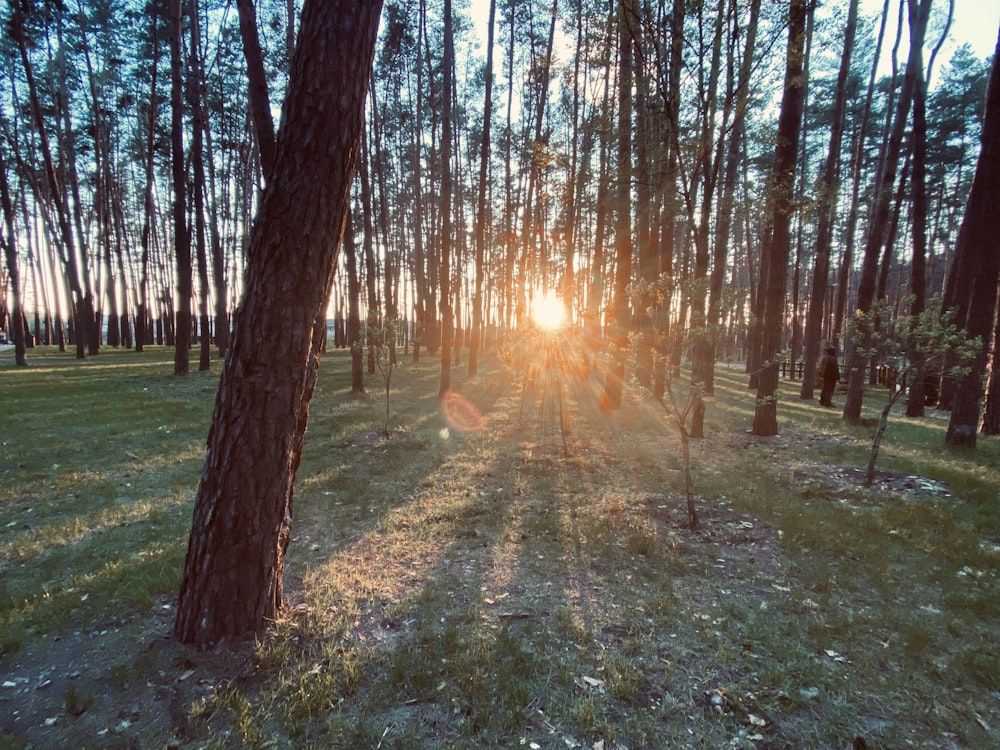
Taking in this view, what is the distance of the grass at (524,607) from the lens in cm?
242

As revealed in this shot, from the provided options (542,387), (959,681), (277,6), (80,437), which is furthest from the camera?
(542,387)

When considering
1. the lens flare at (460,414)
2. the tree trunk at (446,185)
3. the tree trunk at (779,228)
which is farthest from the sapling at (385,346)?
the tree trunk at (779,228)

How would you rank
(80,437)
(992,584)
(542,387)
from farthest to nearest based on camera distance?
1. (542,387)
2. (80,437)
3. (992,584)

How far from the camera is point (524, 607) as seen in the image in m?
3.52

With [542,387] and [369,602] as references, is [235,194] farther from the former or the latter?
[369,602]

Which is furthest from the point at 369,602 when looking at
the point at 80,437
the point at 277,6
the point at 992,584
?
the point at 277,6

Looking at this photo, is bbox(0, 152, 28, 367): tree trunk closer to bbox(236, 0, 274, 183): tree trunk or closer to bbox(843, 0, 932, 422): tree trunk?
bbox(236, 0, 274, 183): tree trunk

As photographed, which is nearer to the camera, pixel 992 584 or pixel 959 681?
pixel 959 681

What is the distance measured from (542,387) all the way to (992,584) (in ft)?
44.5

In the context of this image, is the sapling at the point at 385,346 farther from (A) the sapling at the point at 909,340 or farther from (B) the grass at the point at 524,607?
(A) the sapling at the point at 909,340

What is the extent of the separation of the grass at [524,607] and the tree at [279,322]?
470 millimetres

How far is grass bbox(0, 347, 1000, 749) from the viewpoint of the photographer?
2.42m

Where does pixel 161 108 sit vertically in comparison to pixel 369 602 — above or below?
above

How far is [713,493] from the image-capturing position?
6.14 metres
